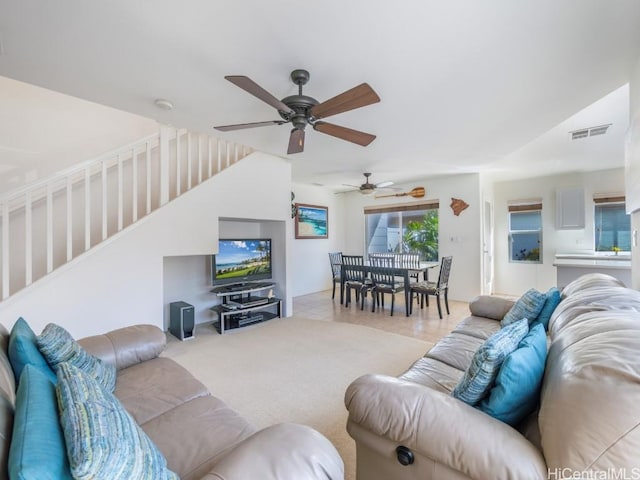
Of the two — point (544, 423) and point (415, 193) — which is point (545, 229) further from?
point (544, 423)

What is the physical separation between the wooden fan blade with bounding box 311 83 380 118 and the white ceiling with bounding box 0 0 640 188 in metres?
0.29

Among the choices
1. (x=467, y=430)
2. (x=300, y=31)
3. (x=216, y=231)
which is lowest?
(x=467, y=430)

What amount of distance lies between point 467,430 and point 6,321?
10.7ft

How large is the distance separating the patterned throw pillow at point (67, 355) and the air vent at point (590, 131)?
508cm

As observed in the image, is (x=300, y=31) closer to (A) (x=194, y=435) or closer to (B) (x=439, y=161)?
(A) (x=194, y=435)

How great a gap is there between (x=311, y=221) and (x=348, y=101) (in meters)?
4.79

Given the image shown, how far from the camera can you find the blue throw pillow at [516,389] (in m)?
1.05

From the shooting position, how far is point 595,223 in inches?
213

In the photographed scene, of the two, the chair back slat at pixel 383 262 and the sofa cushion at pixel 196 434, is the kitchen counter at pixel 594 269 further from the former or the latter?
the sofa cushion at pixel 196 434

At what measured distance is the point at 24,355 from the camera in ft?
4.08

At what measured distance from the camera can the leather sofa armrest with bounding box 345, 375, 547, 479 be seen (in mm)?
875

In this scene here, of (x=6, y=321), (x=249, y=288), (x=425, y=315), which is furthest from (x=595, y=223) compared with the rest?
(x=6, y=321)

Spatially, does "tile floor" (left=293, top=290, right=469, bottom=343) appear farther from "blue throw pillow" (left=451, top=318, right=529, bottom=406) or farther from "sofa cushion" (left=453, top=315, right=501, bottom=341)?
"blue throw pillow" (left=451, top=318, right=529, bottom=406)

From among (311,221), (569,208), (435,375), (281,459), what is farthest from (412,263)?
(281,459)
